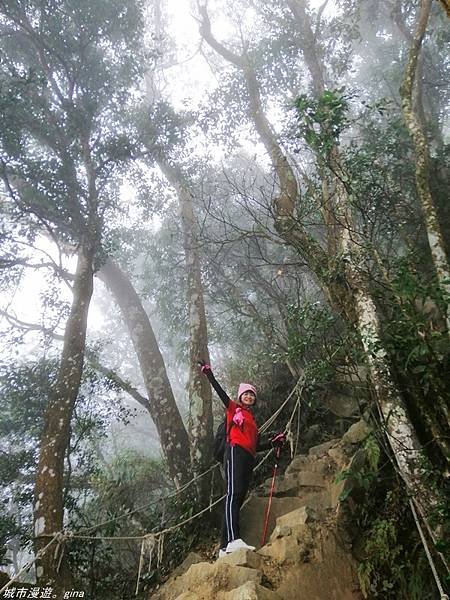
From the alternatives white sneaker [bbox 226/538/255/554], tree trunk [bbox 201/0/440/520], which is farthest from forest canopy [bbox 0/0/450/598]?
white sneaker [bbox 226/538/255/554]

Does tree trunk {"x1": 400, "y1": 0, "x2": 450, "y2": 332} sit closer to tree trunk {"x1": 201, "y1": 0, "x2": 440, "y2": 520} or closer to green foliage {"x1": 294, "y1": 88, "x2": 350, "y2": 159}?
tree trunk {"x1": 201, "y1": 0, "x2": 440, "y2": 520}

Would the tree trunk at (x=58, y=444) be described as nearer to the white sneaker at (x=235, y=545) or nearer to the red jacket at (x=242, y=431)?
the white sneaker at (x=235, y=545)

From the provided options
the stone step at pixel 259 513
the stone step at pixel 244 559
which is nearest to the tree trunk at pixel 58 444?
the stone step at pixel 244 559

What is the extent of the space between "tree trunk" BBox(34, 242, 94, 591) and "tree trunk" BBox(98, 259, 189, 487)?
2122 mm

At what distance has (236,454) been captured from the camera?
440 cm

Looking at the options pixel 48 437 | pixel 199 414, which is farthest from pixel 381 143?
pixel 48 437

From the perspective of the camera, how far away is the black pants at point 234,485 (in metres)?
4.06

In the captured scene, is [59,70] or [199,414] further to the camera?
[59,70]

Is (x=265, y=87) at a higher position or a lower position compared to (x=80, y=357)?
higher

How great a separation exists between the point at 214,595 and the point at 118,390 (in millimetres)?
5160

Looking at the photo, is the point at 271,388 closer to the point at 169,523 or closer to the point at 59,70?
the point at 169,523

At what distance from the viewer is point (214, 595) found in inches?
119

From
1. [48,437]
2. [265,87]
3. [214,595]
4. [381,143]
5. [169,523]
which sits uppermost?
[265,87]

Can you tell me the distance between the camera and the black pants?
4.06 metres
